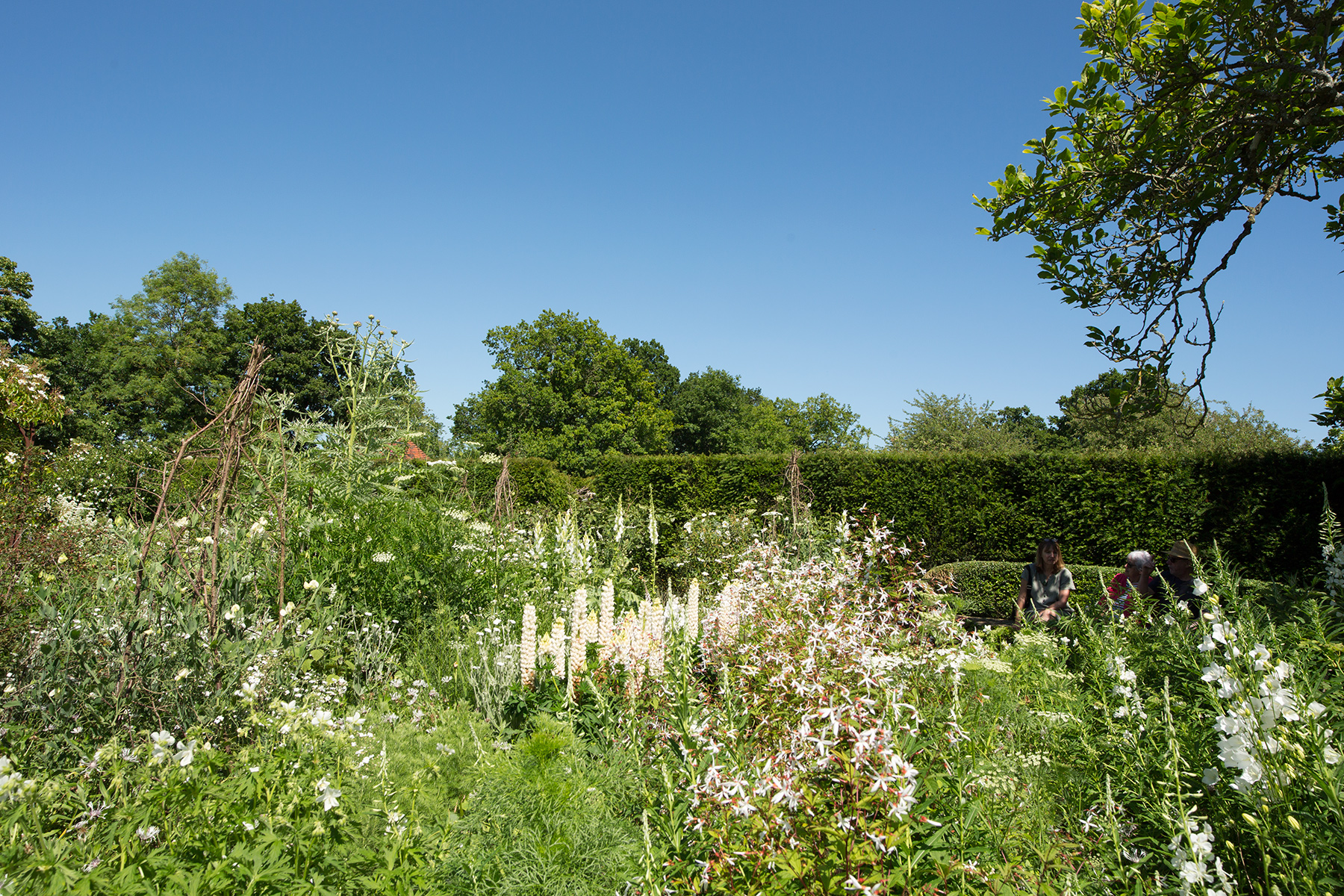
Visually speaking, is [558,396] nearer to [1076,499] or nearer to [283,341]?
[283,341]

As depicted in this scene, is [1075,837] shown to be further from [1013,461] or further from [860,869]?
[1013,461]

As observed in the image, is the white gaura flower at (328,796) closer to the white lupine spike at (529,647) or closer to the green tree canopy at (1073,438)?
the white lupine spike at (529,647)

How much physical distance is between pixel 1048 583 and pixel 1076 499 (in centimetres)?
357

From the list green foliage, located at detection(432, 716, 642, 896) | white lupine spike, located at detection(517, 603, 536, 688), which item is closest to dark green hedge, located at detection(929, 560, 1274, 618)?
white lupine spike, located at detection(517, 603, 536, 688)

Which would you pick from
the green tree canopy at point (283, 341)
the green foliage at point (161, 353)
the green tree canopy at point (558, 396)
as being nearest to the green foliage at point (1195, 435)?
the green tree canopy at point (558, 396)

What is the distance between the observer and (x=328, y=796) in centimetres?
171

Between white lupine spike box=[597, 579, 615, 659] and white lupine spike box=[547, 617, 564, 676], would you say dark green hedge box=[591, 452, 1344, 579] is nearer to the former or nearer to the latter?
white lupine spike box=[597, 579, 615, 659]

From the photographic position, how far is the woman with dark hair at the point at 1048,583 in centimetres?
598

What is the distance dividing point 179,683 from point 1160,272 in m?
5.63

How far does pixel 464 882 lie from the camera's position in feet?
6.19

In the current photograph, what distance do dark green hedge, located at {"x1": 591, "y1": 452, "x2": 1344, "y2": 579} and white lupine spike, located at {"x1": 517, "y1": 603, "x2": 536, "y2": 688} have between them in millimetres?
4623

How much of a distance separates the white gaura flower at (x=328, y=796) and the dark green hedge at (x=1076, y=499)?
20.0 ft

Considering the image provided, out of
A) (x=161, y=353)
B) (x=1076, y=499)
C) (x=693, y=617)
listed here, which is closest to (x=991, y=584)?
(x=1076, y=499)

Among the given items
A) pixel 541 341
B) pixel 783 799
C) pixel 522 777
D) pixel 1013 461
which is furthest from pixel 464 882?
pixel 541 341
